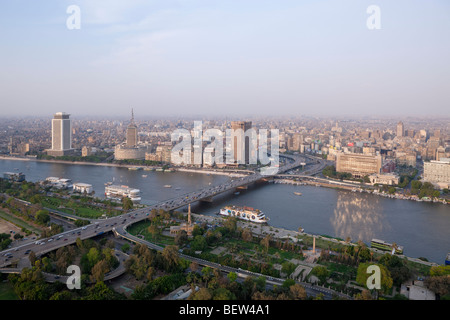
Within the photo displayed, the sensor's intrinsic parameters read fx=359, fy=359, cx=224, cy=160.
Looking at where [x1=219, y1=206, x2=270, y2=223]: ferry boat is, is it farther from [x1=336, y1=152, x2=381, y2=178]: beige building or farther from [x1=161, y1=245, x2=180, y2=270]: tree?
[x1=336, y1=152, x2=381, y2=178]: beige building

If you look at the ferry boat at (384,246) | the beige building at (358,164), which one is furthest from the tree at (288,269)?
the beige building at (358,164)

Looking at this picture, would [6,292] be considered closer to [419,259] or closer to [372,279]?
[372,279]

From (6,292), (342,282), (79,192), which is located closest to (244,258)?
(342,282)

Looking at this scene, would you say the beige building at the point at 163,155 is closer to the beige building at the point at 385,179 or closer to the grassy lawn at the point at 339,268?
the beige building at the point at 385,179

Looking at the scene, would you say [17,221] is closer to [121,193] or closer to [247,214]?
[121,193]

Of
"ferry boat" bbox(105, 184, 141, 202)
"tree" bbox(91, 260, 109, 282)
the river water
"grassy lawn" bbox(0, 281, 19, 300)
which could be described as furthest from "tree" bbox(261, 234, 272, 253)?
"ferry boat" bbox(105, 184, 141, 202)

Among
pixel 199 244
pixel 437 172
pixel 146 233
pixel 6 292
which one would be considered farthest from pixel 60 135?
pixel 437 172

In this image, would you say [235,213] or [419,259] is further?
[235,213]
